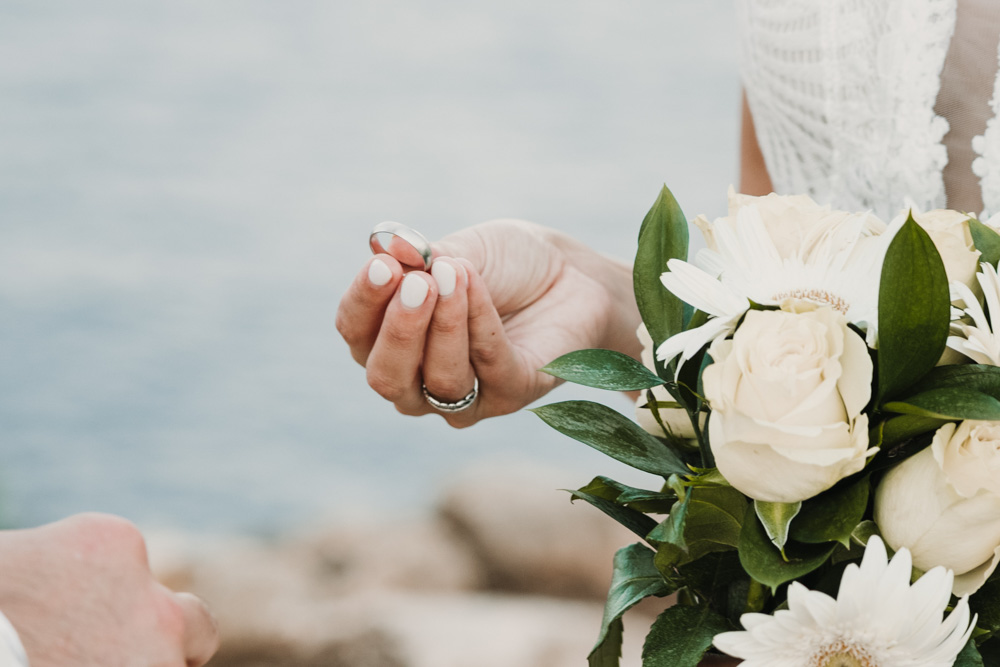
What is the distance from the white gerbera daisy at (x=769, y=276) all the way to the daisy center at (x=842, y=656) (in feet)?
0.39

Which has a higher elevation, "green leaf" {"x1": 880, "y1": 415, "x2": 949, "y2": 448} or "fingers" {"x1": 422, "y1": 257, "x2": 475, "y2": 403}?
"green leaf" {"x1": 880, "y1": 415, "x2": 949, "y2": 448}

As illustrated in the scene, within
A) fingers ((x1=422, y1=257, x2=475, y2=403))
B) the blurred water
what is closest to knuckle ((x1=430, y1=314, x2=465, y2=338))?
fingers ((x1=422, y1=257, x2=475, y2=403))

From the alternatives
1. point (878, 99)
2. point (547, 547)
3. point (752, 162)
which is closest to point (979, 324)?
point (878, 99)

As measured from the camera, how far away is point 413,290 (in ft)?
1.71

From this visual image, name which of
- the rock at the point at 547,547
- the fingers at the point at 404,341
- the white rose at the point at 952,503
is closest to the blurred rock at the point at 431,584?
the rock at the point at 547,547

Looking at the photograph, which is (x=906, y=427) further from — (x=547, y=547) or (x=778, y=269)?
(x=547, y=547)

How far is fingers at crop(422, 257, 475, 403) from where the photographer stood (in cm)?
53

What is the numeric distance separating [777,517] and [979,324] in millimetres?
113

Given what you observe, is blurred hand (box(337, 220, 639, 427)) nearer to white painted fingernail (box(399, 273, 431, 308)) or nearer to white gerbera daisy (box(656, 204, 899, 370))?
white painted fingernail (box(399, 273, 431, 308))

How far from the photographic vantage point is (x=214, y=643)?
0.38 meters

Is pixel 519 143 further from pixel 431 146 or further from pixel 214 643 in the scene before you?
pixel 214 643

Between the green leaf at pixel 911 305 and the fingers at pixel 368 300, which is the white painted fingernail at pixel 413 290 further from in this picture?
the green leaf at pixel 911 305

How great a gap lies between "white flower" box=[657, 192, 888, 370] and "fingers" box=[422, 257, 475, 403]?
0.66 ft

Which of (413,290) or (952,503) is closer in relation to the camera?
(952,503)
